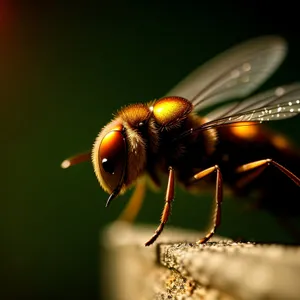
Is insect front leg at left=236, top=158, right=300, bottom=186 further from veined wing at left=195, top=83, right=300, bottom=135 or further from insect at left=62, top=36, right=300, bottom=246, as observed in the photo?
veined wing at left=195, top=83, right=300, bottom=135

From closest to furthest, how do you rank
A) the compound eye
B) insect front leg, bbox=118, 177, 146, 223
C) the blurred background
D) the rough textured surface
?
the rough textured surface, the compound eye, insect front leg, bbox=118, 177, 146, 223, the blurred background

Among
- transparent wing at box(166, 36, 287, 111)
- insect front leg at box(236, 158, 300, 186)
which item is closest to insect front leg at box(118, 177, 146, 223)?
transparent wing at box(166, 36, 287, 111)

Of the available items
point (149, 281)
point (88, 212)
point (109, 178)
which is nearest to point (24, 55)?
point (88, 212)

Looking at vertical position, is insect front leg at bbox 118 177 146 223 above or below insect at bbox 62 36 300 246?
below

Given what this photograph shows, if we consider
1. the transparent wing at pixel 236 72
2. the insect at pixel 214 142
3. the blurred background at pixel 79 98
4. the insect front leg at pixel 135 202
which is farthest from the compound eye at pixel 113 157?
the blurred background at pixel 79 98

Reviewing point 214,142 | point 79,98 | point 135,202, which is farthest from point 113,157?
point 79,98

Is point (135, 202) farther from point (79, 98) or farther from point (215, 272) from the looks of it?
point (79, 98)

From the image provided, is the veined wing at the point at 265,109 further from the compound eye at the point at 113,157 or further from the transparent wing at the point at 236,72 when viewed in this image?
the transparent wing at the point at 236,72
